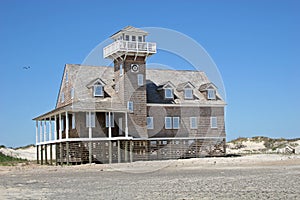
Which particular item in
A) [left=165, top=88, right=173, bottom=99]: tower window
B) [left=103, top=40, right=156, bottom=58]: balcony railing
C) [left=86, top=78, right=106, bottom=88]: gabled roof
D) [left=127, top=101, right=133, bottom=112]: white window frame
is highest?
[left=103, top=40, right=156, bottom=58]: balcony railing

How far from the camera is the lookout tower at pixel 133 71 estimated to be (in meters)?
42.3

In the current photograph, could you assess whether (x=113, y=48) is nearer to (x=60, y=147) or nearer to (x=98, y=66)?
(x=98, y=66)

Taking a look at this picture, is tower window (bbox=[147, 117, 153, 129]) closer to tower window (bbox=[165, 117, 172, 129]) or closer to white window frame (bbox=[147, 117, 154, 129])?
white window frame (bbox=[147, 117, 154, 129])

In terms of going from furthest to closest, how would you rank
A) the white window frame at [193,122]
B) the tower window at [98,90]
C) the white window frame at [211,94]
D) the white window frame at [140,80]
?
the white window frame at [211,94] < the white window frame at [193,122] < the white window frame at [140,80] < the tower window at [98,90]

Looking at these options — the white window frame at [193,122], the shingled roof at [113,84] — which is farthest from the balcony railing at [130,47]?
the white window frame at [193,122]

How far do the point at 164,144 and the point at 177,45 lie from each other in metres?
14.8

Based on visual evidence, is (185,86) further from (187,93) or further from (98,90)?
(98,90)

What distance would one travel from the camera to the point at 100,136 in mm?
41750

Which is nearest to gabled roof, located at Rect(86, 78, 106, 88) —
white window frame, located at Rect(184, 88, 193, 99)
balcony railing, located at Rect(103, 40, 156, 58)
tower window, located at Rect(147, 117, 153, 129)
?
balcony railing, located at Rect(103, 40, 156, 58)

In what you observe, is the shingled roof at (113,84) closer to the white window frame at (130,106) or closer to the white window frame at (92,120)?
the white window frame at (130,106)

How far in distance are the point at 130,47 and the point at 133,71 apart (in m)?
2.13

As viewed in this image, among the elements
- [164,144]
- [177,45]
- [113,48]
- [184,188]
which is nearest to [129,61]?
[113,48]

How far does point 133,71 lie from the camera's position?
42.9 meters

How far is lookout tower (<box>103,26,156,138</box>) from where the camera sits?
42.3 m
